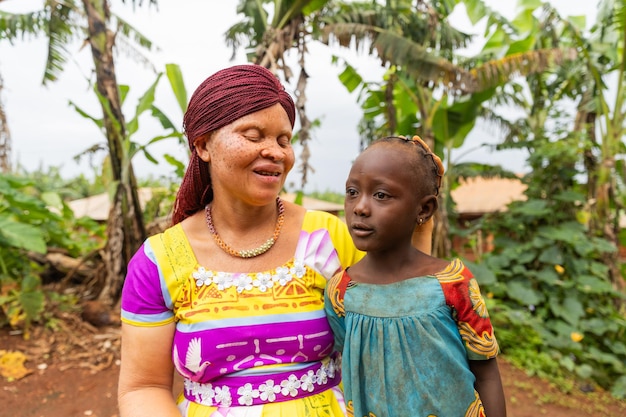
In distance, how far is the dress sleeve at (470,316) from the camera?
3.64 ft

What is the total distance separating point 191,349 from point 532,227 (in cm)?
552

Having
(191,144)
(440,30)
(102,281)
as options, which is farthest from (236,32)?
(191,144)

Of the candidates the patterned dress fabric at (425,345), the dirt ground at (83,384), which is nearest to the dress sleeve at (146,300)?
the patterned dress fabric at (425,345)

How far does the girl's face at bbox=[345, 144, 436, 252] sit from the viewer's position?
3.72ft

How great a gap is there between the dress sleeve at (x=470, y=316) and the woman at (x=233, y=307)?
424 millimetres

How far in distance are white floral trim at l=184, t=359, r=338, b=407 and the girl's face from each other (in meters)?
0.50

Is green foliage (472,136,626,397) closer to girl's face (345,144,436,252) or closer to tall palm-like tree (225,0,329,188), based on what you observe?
tall palm-like tree (225,0,329,188)

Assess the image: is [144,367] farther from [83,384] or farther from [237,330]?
[83,384]

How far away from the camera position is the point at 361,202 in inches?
45.5

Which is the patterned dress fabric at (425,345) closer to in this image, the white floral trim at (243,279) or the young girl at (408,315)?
the young girl at (408,315)

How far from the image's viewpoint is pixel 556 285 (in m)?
5.38

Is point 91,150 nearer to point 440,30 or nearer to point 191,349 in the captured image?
point 191,349

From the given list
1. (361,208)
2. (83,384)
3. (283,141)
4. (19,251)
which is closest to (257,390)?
(361,208)

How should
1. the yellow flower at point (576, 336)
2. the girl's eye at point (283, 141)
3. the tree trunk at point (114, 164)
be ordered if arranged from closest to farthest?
the girl's eye at point (283, 141), the tree trunk at point (114, 164), the yellow flower at point (576, 336)
